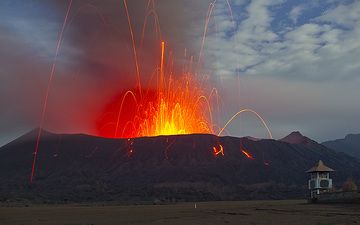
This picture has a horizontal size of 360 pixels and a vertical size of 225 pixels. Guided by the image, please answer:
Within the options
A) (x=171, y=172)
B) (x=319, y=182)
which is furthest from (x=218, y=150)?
(x=319, y=182)

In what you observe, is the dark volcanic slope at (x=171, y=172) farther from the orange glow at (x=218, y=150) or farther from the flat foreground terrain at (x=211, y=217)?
the flat foreground terrain at (x=211, y=217)

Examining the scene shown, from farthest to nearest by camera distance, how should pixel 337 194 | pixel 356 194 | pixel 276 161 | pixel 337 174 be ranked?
pixel 276 161
pixel 337 174
pixel 337 194
pixel 356 194

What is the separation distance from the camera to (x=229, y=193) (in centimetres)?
13962

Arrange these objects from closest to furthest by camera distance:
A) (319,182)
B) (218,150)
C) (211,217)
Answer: (211,217) < (319,182) < (218,150)

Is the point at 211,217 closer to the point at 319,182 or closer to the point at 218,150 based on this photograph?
the point at 319,182

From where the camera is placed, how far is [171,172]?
552 ft

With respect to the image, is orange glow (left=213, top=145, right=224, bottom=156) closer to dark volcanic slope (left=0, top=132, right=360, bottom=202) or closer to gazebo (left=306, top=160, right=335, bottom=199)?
dark volcanic slope (left=0, top=132, right=360, bottom=202)

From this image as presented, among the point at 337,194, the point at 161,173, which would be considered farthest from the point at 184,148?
the point at 337,194

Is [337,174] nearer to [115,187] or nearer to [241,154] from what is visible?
[241,154]

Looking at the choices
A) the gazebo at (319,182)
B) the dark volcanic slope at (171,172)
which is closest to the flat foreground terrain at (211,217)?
the gazebo at (319,182)

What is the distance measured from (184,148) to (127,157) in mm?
22530

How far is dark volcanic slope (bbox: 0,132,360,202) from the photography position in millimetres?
135750

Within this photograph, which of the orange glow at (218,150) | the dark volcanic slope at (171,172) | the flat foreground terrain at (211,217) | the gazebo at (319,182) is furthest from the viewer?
the orange glow at (218,150)

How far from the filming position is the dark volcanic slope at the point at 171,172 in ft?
445
